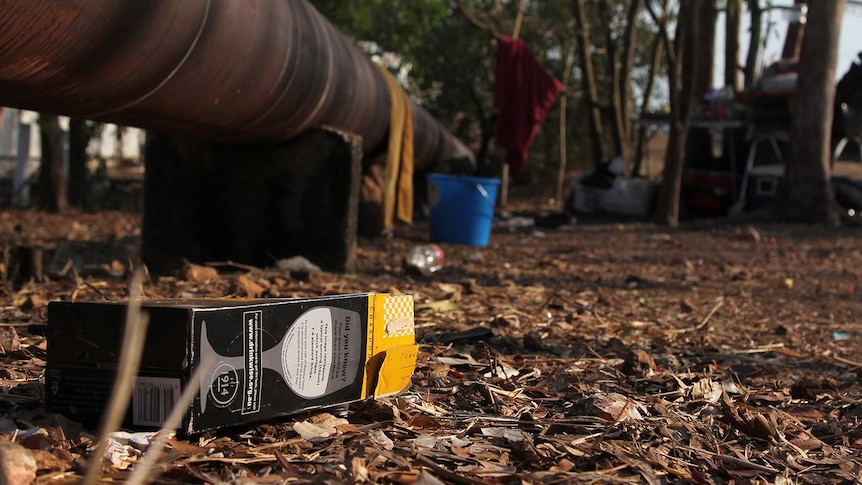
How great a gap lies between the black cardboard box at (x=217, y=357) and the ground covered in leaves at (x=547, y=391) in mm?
76

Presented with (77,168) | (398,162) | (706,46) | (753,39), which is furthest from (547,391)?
(753,39)

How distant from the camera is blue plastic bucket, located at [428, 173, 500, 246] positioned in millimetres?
9430

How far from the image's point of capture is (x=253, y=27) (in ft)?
15.2

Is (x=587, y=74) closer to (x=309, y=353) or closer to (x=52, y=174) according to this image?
(x=52, y=174)

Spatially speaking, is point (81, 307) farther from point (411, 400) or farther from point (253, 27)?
point (253, 27)

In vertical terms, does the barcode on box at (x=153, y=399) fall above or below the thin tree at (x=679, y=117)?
below

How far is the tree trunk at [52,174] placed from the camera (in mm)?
12273

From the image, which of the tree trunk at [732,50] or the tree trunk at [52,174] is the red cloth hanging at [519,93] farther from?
the tree trunk at [732,50]

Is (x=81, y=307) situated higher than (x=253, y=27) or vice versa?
(x=253, y=27)

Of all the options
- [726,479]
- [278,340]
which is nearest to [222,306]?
[278,340]

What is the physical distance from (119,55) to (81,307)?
1.71 metres

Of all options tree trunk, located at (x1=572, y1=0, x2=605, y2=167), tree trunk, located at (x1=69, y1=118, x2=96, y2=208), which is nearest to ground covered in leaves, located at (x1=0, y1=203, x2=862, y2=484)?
tree trunk, located at (x1=69, y1=118, x2=96, y2=208)

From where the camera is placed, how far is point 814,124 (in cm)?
1220

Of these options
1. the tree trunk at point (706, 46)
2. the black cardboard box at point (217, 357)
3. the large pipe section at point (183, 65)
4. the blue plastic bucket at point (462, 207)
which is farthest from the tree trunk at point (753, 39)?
the black cardboard box at point (217, 357)
